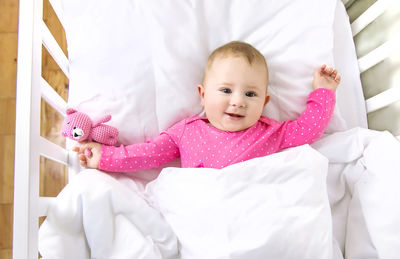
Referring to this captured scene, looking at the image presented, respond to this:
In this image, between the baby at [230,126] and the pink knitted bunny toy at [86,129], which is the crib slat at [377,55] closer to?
the baby at [230,126]

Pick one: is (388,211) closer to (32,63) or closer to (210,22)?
(210,22)

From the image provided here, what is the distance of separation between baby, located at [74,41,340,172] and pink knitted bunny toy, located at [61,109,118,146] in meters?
0.03

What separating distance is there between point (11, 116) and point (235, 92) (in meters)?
0.93

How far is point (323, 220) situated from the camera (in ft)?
2.57

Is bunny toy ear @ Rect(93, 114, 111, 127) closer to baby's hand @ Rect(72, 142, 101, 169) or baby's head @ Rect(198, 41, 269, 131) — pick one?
baby's hand @ Rect(72, 142, 101, 169)

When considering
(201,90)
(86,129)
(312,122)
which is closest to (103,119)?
(86,129)

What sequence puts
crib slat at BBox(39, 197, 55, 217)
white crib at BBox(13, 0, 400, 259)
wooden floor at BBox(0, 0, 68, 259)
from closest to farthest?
white crib at BBox(13, 0, 400, 259)
crib slat at BBox(39, 197, 55, 217)
wooden floor at BBox(0, 0, 68, 259)

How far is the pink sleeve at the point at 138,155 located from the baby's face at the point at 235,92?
15 centimetres

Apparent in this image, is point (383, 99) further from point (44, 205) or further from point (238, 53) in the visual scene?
point (44, 205)

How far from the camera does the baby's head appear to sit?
36.3 inches

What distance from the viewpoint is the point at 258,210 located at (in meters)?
0.78

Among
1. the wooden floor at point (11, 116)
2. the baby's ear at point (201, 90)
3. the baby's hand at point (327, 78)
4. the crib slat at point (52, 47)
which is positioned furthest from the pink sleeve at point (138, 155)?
the wooden floor at point (11, 116)

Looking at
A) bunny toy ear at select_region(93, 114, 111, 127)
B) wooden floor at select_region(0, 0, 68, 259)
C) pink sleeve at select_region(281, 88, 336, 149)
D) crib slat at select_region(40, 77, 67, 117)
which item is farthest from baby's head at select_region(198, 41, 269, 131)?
wooden floor at select_region(0, 0, 68, 259)

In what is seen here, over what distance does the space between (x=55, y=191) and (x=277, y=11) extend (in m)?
1.02
